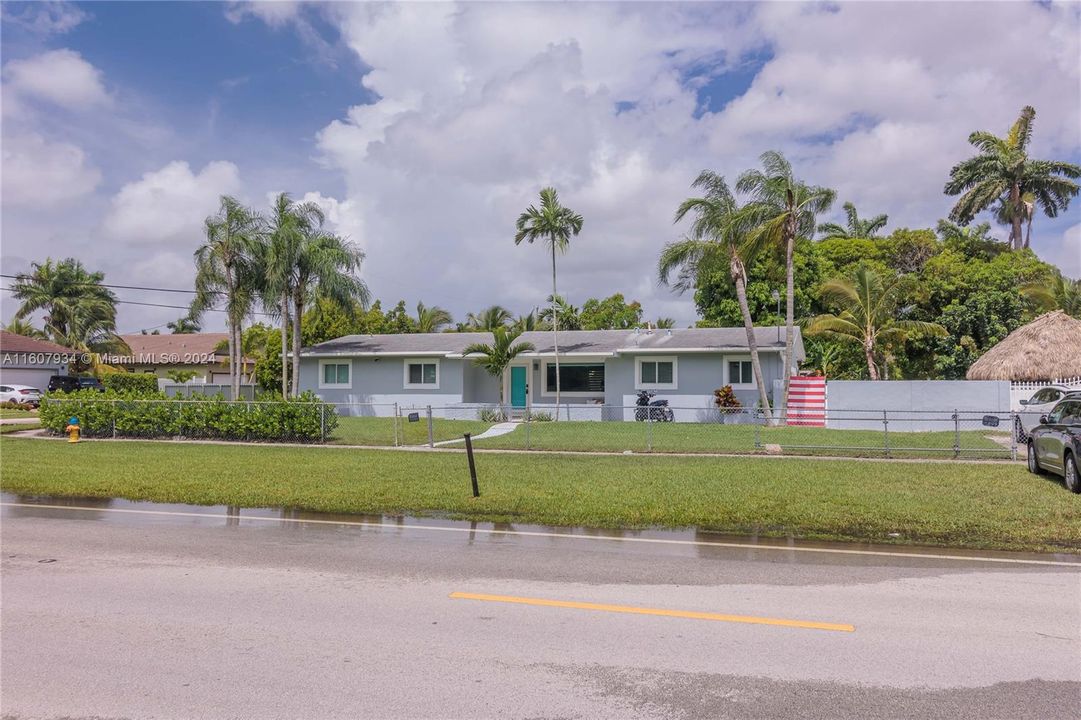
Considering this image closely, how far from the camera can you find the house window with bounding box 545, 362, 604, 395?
31.6 meters

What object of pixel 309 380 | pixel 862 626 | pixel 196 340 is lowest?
pixel 862 626

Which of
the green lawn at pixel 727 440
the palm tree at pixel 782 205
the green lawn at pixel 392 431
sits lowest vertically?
the green lawn at pixel 727 440

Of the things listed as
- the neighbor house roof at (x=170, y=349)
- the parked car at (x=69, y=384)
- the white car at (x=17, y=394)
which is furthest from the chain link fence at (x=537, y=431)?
the neighbor house roof at (x=170, y=349)

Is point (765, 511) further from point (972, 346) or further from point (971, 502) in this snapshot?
point (972, 346)

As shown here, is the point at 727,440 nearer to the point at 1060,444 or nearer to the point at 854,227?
the point at 1060,444

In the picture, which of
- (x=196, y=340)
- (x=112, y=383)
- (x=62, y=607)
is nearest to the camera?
(x=62, y=607)

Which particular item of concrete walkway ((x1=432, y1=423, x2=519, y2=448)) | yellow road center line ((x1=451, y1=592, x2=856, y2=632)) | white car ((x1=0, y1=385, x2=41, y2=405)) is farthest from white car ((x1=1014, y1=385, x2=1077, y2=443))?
white car ((x1=0, y1=385, x2=41, y2=405))

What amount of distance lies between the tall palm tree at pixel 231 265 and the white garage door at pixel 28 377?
62.0ft

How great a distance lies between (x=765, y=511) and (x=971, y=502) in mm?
3296

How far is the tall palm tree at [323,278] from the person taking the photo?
31.6 meters

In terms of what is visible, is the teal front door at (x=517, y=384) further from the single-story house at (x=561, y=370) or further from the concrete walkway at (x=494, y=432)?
the concrete walkway at (x=494, y=432)

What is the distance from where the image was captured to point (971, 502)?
1147 centimetres

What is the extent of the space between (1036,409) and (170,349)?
55.1 m

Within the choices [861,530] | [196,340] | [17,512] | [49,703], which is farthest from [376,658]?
[196,340]
